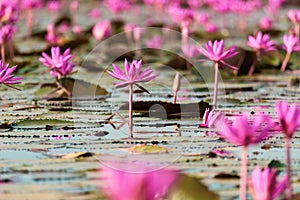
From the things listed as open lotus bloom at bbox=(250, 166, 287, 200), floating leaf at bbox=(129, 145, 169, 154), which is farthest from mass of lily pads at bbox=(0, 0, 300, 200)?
floating leaf at bbox=(129, 145, 169, 154)

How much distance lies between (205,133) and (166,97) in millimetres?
1281

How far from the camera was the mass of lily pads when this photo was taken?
1.66 metres

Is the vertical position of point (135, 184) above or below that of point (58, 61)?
below

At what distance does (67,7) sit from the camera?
1280cm

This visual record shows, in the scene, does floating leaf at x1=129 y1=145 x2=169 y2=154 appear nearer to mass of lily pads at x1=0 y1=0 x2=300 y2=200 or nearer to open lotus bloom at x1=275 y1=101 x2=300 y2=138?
mass of lily pads at x1=0 y1=0 x2=300 y2=200

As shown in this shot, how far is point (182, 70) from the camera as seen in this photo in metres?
5.56

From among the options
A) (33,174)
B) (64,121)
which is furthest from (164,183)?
(64,121)

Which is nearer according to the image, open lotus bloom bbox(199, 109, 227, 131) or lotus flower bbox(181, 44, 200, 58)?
open lotus bloom bbox(199, 109, 227, 131)

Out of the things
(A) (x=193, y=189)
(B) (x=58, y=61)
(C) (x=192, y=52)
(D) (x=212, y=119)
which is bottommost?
(A) (x=193, y=189)

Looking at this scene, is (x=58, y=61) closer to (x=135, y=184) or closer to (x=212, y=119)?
(x=212, y=119)

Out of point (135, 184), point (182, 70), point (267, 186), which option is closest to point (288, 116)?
point (267, 186)

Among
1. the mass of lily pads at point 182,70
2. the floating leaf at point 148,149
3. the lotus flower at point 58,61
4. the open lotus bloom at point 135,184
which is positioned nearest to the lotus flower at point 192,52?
the mass of lily pads at point 182,70

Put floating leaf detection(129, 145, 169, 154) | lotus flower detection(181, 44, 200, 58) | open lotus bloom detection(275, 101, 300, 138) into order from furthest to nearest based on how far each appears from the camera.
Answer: lotus flower detection(181, 44, 200, 58) → floating leaf detection(129, 145, 169, 154) → open lotus bloom detection(275, 101, 300, 138)

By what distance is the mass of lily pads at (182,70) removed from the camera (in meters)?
1.66
